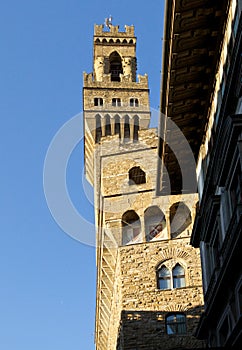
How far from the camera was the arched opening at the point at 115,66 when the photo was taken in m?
51.2

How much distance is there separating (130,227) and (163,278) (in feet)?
9.93

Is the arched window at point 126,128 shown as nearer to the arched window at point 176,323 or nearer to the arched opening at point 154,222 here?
the arched opening at point 154,222

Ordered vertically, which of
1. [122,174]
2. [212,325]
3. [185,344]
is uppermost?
[122,174]

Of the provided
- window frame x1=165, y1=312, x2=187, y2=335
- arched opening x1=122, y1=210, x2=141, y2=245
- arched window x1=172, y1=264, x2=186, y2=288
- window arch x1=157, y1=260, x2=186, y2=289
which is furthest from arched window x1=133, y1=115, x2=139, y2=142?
window frame x1=165, y1=312, x2=187, y2=335

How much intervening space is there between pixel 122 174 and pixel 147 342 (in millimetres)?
8667

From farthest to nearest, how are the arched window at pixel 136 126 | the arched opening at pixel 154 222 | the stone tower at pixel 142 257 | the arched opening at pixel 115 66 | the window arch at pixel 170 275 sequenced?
the arched opening at pixel 115 66, the arched window at pixel 136 126, the arched opening at pixel 154 222, the window arch at pixel 170 275, the stone tower at pixel 142 257

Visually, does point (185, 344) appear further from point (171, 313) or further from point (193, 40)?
point (193, 40)

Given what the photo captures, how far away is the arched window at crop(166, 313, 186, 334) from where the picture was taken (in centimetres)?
2975

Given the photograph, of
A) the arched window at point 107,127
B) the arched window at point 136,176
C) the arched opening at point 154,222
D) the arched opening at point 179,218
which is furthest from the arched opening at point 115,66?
the arched opening at point 179,218

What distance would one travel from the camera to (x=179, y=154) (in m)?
22.5

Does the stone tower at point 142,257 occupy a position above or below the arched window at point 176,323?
above

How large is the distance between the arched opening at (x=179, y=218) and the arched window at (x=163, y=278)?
1542 millimetres

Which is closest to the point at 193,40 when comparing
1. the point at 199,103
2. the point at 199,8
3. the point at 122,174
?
the point at 199,8

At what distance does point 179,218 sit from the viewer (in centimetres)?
3247
